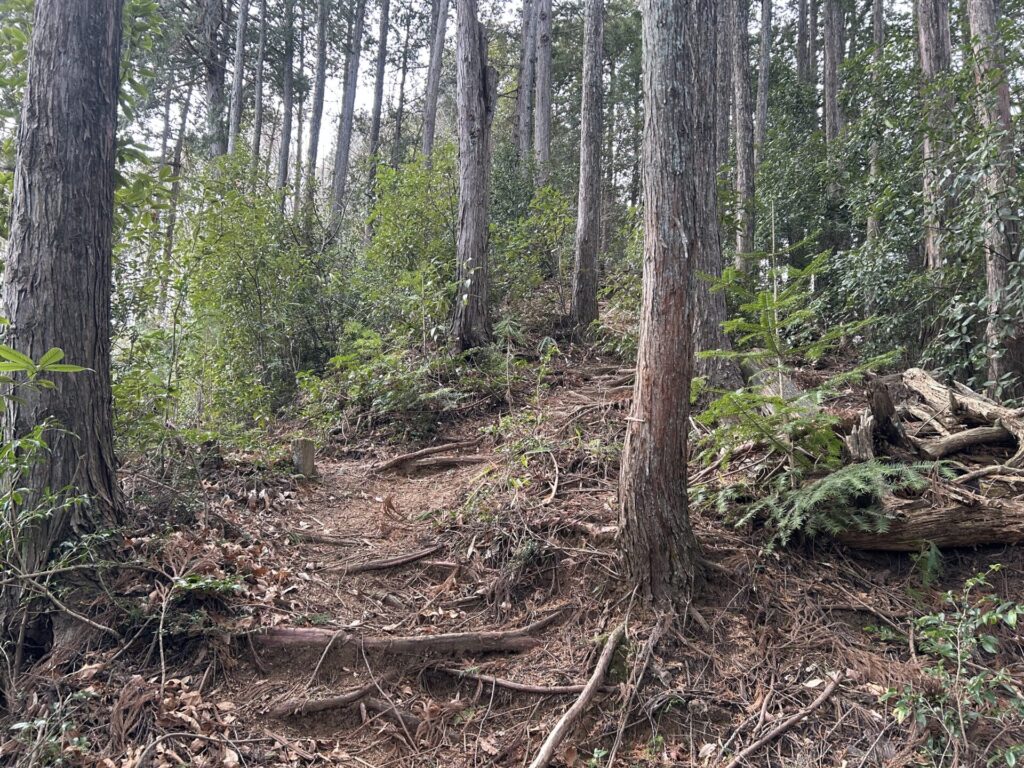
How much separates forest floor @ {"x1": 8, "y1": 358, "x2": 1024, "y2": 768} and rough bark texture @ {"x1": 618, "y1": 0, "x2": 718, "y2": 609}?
306 millimetres

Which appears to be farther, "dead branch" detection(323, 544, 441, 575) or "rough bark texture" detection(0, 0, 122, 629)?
"dead branch" detection(323, 544, 441, 575)

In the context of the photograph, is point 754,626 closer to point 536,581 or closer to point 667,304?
point 536,581

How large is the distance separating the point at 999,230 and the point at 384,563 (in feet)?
18.0

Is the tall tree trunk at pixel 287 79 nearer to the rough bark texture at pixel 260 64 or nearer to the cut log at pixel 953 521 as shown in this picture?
the rough bark texture at pixel 260 64

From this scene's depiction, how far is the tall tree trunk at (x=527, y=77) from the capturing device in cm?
1764

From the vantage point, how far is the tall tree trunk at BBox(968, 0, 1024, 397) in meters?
4.92

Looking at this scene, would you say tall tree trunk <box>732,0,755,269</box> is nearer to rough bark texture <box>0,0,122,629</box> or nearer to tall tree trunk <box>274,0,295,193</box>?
rough bark texture <box>0,0,122,629</box>

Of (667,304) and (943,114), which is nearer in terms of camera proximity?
(667,304)

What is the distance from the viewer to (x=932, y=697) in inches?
111

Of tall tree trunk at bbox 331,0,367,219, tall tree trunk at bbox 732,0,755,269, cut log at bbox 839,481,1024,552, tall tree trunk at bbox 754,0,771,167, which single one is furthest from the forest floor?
tall tree trunk at bbox 331,0,367,219

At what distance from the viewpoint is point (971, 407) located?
423 cm

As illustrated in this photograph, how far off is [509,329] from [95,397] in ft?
17.0

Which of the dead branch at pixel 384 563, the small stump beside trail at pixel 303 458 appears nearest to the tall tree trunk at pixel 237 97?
the small stump beside trail at pixel 303 458

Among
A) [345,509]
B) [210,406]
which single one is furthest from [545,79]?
[345,509]
